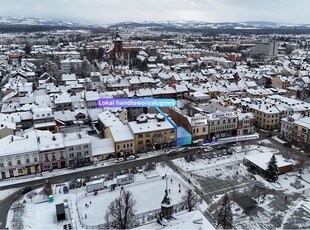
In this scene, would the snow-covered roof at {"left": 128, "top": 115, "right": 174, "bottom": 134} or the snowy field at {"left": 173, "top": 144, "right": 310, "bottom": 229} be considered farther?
the snow-covered roof at {"left": 128, "top": 115, "right": 174, "bottom": 134}

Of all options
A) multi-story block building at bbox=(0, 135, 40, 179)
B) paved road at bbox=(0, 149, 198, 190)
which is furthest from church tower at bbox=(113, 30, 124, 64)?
multi-story block building at bbox=(0, 135, 40, 179)

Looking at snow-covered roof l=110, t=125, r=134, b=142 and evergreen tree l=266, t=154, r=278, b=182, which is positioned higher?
snow-covered roof l=110, t=125, r=134, b=142

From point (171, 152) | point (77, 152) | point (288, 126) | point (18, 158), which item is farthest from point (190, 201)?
point (288, 126)

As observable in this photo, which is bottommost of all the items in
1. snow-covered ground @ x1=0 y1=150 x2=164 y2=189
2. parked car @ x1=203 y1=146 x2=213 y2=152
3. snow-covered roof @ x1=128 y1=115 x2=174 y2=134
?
snow-covered ground @ x1=0 y1=150 x2=164 y2=189

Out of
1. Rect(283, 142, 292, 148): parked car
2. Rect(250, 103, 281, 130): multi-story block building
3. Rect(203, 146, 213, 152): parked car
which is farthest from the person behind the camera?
Rect(250, 103, 281, 130): multi-story block building

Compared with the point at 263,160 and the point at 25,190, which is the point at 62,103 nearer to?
the point at 25,190

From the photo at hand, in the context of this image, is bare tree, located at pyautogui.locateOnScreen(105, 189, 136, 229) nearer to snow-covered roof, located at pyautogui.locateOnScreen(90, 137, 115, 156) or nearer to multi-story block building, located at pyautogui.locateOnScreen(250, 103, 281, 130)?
snow-covered roof, located at pyautogui.locateOnScreen(90, 137, 115, 156)

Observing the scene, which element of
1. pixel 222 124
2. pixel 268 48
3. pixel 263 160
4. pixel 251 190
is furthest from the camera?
pixel 268 48

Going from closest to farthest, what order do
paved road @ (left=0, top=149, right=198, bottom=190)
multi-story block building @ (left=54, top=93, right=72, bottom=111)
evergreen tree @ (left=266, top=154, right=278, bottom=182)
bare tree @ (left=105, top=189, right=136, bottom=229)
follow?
bare tree @ (left=105, top=189, right=136, bottom=229), evergreen tree @ (left=266, top=154, right=278, bottom=182), paved road @ (left=0, top=149, right=198, bottom=190), multi-story block building @ (left=54, top=93, right=72, bottom=111)

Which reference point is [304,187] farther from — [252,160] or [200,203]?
[200,203]

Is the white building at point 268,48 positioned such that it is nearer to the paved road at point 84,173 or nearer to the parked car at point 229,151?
the parked car at point 229,151

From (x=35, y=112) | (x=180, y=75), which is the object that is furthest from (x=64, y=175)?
(x=180, y=75)
